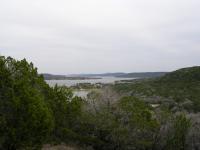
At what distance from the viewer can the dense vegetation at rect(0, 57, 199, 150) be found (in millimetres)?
17141

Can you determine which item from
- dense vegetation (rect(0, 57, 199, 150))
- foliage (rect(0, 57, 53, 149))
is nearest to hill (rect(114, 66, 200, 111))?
dense vegetation (rect(0, 57, 199, 150))

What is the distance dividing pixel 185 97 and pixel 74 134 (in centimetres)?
3313

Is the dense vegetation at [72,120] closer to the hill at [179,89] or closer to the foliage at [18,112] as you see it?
the foliage at [18,112]

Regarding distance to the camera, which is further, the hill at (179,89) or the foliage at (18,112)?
the hill at (179,89)

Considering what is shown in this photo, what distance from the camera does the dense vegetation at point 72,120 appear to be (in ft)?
56.2

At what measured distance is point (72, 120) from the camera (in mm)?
23719

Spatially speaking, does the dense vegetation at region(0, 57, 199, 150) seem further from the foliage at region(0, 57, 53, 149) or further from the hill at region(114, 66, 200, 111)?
the hill at region(114, 66, 200, 111)

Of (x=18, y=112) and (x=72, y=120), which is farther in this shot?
(x=72, y=120)

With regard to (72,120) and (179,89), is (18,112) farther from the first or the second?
(179,89)

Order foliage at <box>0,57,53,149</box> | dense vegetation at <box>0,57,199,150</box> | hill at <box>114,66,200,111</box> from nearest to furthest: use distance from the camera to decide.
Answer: foliage at <box>0,57,53,149</box> < dense vegetation at <box>0,57,199,150</box> < hill at <box>114,66,200,111</box>

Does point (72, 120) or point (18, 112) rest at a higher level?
point (18, 112)

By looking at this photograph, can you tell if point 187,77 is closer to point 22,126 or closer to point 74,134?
point 74,134

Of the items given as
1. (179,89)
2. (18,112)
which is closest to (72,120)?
(18,112)

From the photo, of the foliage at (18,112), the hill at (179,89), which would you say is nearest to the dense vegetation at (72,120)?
the foliage at (18,112)
